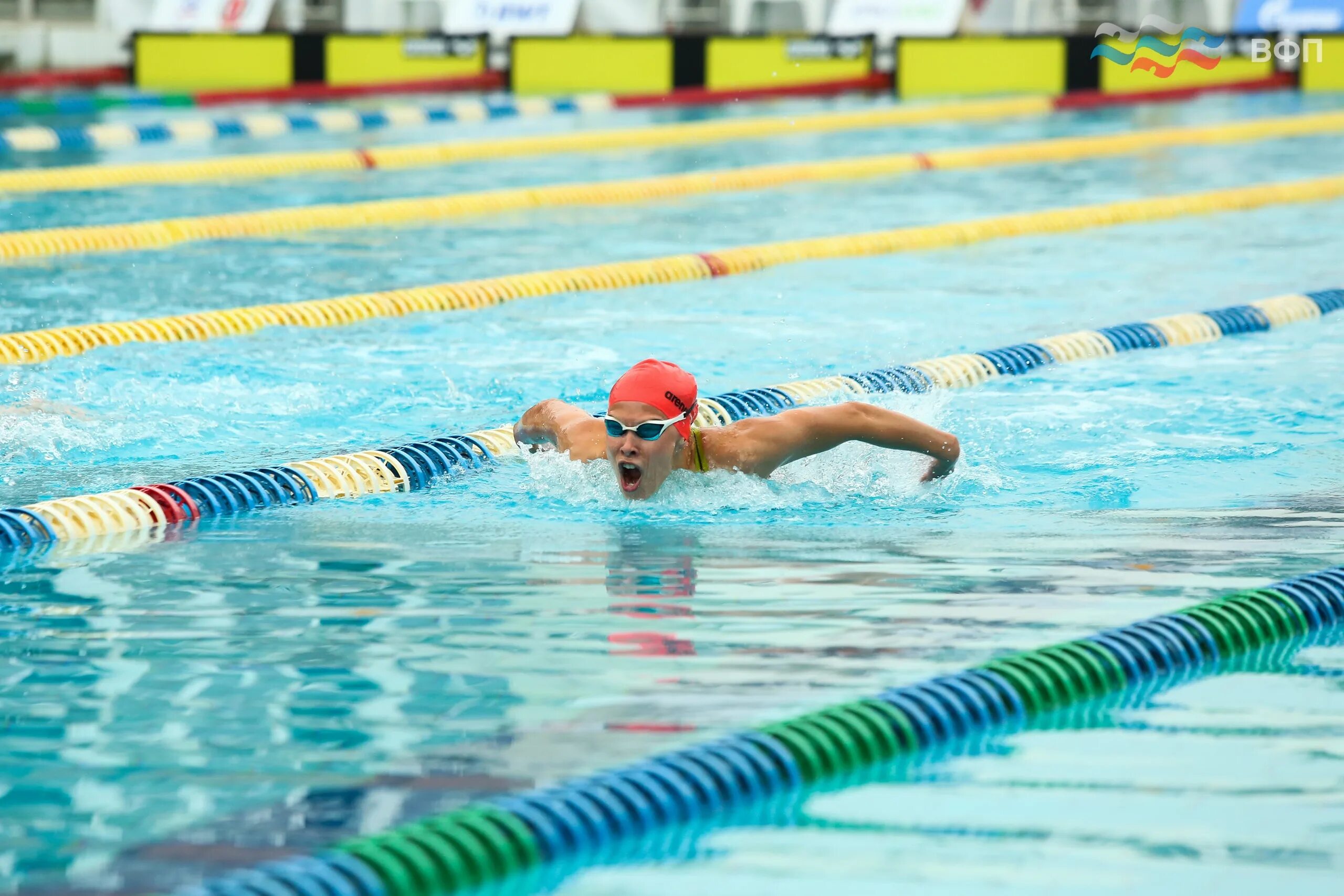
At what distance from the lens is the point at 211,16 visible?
61.2 ft

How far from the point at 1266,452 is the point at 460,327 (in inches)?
127

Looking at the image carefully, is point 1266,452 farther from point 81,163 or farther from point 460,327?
point 81,163

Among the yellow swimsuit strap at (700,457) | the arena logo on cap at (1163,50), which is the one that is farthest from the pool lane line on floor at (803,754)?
the arena logo on cap at (1163,50)

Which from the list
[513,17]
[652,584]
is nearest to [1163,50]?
[513,17]

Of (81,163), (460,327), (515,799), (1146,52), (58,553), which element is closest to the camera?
(515,799)

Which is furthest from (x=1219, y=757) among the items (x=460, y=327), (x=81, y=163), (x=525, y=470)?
(x=81, y=163)

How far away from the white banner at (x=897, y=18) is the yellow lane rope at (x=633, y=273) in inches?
272

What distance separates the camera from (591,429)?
493 cm

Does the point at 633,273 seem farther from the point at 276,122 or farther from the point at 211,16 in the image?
the point at 211,16

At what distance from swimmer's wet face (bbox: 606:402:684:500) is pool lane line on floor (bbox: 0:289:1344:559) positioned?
25.7 inches

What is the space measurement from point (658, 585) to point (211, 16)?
1597cm

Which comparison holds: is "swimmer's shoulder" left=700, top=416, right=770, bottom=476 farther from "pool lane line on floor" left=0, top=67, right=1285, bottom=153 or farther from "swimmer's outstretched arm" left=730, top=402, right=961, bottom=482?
"pool lane line on floor" left=0, top=67, right=1285, bottom=153

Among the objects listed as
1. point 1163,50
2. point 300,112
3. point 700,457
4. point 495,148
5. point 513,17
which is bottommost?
point 700,457

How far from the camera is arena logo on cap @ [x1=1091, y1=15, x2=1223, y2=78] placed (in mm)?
17516
